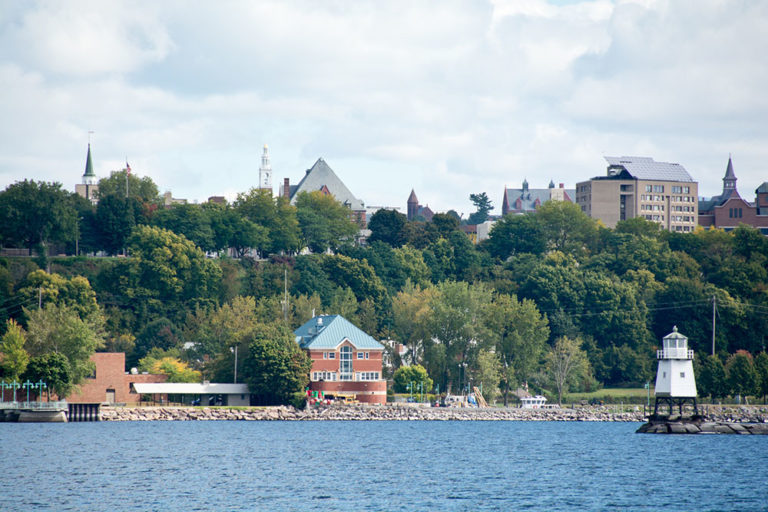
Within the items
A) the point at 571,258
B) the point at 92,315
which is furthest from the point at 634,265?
the point at 92,315

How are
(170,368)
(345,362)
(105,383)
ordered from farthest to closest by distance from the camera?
(345,362)
(170,368)
(105,383)

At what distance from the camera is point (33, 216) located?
11450 centimetres

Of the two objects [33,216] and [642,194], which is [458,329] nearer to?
[33,216]

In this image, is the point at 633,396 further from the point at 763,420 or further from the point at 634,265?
the point at 634,265

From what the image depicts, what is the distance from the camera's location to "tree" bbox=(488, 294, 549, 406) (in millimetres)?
102750

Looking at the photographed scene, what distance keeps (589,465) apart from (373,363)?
4163 centimetres

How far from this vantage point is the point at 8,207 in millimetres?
113500

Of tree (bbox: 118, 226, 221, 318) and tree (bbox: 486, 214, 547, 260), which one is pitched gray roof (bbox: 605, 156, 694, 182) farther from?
tree (bbox: 118, 226, 221, 318)

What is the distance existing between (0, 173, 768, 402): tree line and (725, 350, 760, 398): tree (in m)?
0.51

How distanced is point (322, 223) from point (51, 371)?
2425 inches

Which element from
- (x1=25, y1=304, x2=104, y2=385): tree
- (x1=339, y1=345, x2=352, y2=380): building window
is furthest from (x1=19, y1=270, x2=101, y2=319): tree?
(x1=339, y1=345, x2=352, y2=380): building window

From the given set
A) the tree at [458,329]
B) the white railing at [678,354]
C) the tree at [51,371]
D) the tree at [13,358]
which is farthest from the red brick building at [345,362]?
the white railing at [678,354]

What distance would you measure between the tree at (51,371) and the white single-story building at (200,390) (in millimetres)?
10214

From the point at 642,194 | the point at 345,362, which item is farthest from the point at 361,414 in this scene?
the point at 642,194
